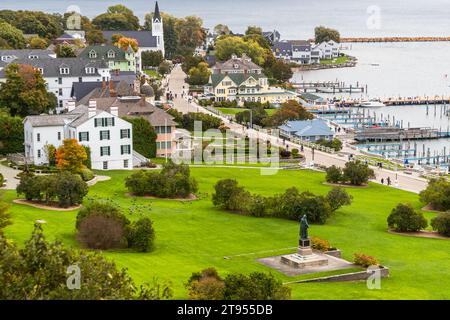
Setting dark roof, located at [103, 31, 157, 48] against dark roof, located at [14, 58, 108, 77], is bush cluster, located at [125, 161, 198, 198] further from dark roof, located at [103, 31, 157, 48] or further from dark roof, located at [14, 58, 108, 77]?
dark roof, located at [103, 31, 157, 48]

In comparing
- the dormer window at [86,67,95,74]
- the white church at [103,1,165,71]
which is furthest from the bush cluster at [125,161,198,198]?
the white church at [103,1,165,71]

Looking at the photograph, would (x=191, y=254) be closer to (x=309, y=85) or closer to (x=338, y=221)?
(x=338, y=221)

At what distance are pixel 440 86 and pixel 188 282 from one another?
152 m

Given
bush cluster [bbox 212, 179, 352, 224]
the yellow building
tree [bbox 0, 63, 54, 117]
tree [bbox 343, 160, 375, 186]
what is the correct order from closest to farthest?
bush cluster [bbox 212, 179, 352, 224] → tree [bbox 343, 160, 375, 186] → tree [bbox 0, 63, 54, 117] → the yellow building

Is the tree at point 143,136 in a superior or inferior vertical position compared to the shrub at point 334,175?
superior

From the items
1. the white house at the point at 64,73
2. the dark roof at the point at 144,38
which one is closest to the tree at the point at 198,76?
the dark roof at the point at 144,38

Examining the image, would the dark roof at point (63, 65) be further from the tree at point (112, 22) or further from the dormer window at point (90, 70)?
the tree at point (112, 22)

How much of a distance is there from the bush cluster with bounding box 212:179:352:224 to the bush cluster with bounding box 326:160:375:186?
43.6 ft

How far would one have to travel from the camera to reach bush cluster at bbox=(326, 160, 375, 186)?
220 feet

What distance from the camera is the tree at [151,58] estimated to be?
524 ft

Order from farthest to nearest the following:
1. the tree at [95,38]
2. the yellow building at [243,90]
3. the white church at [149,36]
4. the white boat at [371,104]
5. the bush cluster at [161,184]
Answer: the white church at [149,36] → the tree at [95,38] → the white boat at [371,104] → the yellow building at [243,90] → the bush cluster at [161,184]

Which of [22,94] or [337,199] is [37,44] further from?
[337,199]

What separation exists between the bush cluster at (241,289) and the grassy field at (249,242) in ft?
6.40

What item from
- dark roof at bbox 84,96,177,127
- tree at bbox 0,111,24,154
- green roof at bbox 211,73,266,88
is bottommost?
tree at bbox 0,111,24,154
